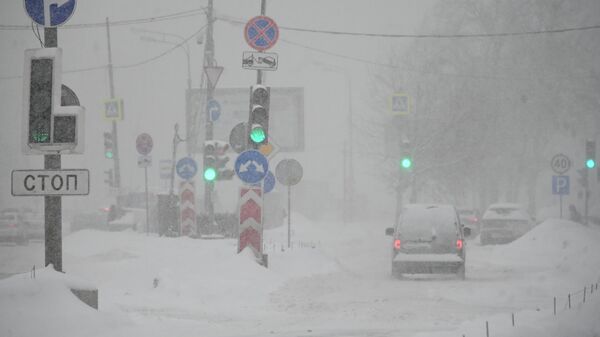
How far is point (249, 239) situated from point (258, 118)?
2.51 meters

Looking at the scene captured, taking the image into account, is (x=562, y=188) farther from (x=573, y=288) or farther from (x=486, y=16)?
(x=486, y=16)

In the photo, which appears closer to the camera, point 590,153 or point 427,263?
point 427,263

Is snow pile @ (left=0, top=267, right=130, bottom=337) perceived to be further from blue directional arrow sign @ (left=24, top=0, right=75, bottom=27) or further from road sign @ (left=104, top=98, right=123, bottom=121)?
road sign @ (left=104, top=98, right=123, bottom=121)

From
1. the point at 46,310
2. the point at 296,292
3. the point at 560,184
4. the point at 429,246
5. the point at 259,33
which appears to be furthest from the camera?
the point at 560,184

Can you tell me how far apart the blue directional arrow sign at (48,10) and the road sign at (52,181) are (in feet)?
5.43

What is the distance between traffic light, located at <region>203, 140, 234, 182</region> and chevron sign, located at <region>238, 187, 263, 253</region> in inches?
274

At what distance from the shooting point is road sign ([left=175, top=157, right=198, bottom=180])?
2830cm

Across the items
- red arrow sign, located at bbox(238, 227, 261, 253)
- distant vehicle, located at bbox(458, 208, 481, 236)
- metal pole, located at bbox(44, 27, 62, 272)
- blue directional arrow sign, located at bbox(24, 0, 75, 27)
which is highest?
blue directional arrow sign, located at bbox(24, 0, 75, 27)

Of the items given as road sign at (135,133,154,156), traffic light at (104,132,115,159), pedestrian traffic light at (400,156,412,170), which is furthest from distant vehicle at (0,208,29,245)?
pedestrian traffic light at (400,156,412,170)

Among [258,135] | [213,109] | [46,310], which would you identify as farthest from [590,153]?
[46,310]

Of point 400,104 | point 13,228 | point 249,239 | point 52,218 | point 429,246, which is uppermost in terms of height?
point 400,104

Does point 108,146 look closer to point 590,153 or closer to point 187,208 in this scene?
point 187,208

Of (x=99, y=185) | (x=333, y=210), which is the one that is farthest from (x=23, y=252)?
(x=99, y=185)

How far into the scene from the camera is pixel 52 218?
35.2 feet
